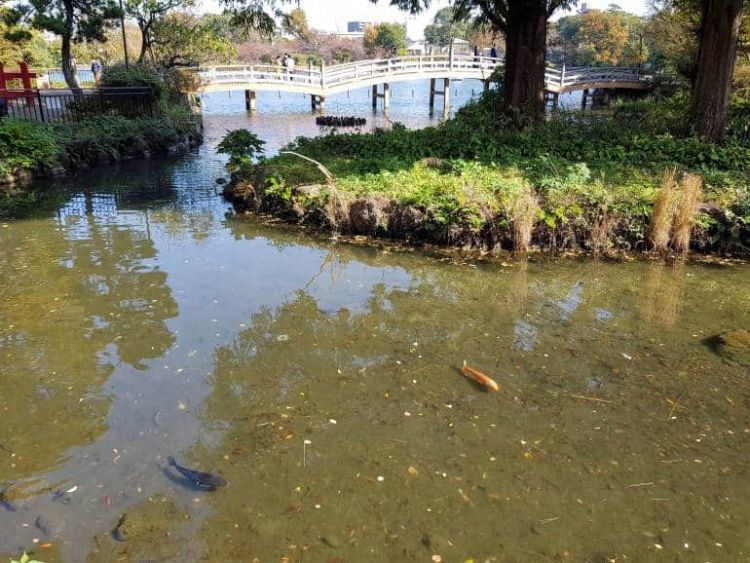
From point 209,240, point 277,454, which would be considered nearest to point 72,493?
point 277,454

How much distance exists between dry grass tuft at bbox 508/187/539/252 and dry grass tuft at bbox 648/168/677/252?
1433 millimetres

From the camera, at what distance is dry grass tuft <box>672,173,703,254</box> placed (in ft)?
23.9

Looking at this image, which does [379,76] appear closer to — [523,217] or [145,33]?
[145,33]

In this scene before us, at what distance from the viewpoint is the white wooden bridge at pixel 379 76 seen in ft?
86.4

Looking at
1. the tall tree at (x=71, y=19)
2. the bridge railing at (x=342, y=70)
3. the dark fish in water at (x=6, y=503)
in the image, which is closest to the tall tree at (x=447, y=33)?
the bridge railing at (x=342, y=70)

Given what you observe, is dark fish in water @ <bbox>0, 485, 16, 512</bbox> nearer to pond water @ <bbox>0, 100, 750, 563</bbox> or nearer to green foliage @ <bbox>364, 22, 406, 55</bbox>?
pond water @ <bbox>0, 100, 750, 563</bbox>

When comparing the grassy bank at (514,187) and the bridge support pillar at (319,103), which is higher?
the bridge support pillar at (319,103)

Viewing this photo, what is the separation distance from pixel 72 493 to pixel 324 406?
161 cm

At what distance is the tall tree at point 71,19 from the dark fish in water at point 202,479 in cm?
1558

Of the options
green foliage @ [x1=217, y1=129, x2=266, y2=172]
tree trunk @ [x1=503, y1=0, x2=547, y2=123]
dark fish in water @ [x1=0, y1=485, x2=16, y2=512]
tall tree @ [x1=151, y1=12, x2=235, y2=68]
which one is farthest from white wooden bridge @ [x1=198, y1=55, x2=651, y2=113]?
dark fish in water @ [x1=0, y1=485, x2=16, y2=512]

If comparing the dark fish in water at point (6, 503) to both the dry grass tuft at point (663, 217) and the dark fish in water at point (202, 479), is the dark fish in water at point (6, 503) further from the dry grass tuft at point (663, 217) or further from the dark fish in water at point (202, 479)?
the dry grass tuft at point (663, 217)

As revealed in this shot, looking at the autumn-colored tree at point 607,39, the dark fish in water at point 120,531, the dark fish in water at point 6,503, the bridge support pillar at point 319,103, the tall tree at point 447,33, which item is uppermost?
the tall tree at point 447,33

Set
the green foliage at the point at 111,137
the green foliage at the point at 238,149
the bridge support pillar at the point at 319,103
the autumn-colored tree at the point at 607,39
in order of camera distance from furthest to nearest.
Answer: the autumn-colored tree at the point at 607,39, the bridge support pillar at the point at 319,103, the green foliage at the point at 111,137, the green foliage at the point at 238,149

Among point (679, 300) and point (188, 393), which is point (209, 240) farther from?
point (679, 300)
